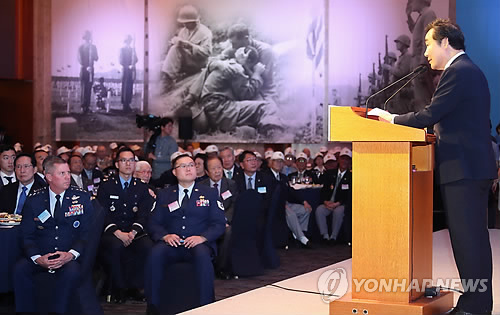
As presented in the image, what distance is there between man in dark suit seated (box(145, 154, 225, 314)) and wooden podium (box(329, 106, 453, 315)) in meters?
1.75

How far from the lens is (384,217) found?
3504 millimetres

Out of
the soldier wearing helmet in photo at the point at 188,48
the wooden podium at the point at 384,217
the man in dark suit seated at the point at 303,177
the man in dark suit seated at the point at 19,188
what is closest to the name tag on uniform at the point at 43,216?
the man in dark suit seated at the point at 19,188

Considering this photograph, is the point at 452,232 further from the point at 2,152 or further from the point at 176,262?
the point at 2,152

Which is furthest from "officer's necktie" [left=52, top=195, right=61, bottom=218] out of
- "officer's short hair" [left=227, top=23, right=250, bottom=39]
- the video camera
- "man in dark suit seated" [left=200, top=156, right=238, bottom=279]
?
"officer's short hair" [left=227, top=23, right=250, bottom=39]

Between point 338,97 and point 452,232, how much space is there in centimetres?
1309

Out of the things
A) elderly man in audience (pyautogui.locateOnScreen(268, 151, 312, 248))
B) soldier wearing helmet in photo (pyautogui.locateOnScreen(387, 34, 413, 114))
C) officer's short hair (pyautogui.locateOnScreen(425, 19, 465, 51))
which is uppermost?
soldier wearing helmet in photo (pyautogui.locateOnScreen(387, 34, 413, 114))

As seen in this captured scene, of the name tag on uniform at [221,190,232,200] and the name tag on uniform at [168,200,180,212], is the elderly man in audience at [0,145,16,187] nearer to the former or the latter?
the name tag on uniform at [221,190,232,200]

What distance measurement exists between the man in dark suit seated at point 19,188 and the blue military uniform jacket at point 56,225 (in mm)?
1438

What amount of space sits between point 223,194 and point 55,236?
2.42m

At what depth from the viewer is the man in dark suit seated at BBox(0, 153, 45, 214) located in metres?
6.50

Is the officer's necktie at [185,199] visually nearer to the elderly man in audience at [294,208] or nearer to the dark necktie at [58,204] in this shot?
the dark necktie at [58,204]

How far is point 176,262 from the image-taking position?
5.33 m

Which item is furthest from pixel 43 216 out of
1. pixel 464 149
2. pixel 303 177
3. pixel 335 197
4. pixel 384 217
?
pixel 303 177

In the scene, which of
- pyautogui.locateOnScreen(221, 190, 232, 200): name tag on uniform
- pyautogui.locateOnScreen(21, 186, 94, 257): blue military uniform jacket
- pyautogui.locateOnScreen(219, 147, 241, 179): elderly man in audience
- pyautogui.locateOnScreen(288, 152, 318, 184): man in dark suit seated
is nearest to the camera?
pyautogui.locateOnScreen(21, 186, 94, 257): blue military uniform jacket
